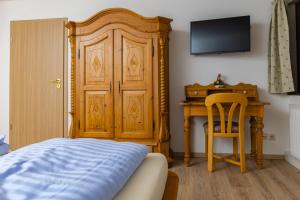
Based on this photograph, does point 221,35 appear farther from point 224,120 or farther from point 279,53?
point 224,120

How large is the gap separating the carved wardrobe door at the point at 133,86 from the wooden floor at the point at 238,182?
68cm

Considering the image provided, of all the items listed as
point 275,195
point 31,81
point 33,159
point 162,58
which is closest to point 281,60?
point 162,58

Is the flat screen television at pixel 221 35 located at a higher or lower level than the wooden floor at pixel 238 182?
higher

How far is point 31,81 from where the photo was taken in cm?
362

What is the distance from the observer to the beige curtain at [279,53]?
282cm

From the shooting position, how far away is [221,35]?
3.05m

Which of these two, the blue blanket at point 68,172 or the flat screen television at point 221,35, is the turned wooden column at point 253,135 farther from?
the blue blanket at point 68,172

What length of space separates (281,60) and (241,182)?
1.59 metres

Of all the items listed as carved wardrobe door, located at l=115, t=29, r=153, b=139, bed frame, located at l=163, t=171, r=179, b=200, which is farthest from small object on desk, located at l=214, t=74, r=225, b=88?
bed frame, located at l=163, t=171, r=179, b=200

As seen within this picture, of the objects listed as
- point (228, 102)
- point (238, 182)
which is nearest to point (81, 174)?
point (238, 182)

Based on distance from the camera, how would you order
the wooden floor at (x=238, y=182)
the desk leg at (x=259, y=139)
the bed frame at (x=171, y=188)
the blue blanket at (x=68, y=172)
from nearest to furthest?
the blue blanket at (x=68, y=172), the bed frame at (x=171, y=188), the wooden floor at (x=238, y=182), the desk leg at (x=259, y=139)

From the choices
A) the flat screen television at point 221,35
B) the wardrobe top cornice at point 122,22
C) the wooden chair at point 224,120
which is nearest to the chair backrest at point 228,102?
the wooden chair at point 224,120

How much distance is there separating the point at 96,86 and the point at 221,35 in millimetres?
1763

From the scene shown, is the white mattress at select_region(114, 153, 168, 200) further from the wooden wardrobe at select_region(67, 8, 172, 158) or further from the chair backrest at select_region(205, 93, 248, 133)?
the wooden wardrobe at select_region(67, 8, 172, 158)
